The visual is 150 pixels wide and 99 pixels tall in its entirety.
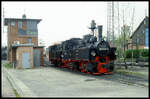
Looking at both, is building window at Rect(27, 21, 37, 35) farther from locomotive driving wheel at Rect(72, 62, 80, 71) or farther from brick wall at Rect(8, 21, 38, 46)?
locomotive driving wheel at Rect(72, 62, 80, 71)

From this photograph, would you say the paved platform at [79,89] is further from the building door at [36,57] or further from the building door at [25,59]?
the building door at [36,57]

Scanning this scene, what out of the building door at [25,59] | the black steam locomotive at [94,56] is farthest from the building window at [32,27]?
the black steam locomotive at [94,56]

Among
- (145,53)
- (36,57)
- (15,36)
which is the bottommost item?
(36,57)

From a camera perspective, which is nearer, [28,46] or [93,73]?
[93,73]

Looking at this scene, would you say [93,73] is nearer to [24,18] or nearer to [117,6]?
[117,6]

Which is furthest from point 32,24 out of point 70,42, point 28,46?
point 70,42

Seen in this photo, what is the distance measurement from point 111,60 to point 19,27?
26.9m

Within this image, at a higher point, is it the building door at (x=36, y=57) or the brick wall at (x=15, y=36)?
the brick wall at (x=15, y=36)

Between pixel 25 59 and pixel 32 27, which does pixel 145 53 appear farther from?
pixel 32 27

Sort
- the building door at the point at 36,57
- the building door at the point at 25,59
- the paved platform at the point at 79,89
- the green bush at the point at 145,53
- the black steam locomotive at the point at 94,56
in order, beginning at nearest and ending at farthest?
1. the paved platform at the point at 79,89
2. the black steam locomotive at the point at 94,56
3. the building door at the point at 25,59
4. the building door at the point at 36,57
5. the green bush at the point at 145,53

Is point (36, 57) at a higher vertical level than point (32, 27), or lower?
lower

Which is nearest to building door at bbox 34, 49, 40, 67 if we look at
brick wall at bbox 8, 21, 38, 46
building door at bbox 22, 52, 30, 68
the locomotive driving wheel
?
building door at bbox 22, 52, 30, 68

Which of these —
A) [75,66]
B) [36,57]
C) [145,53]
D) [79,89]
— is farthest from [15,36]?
[79,89]

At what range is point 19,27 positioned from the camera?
141ft
